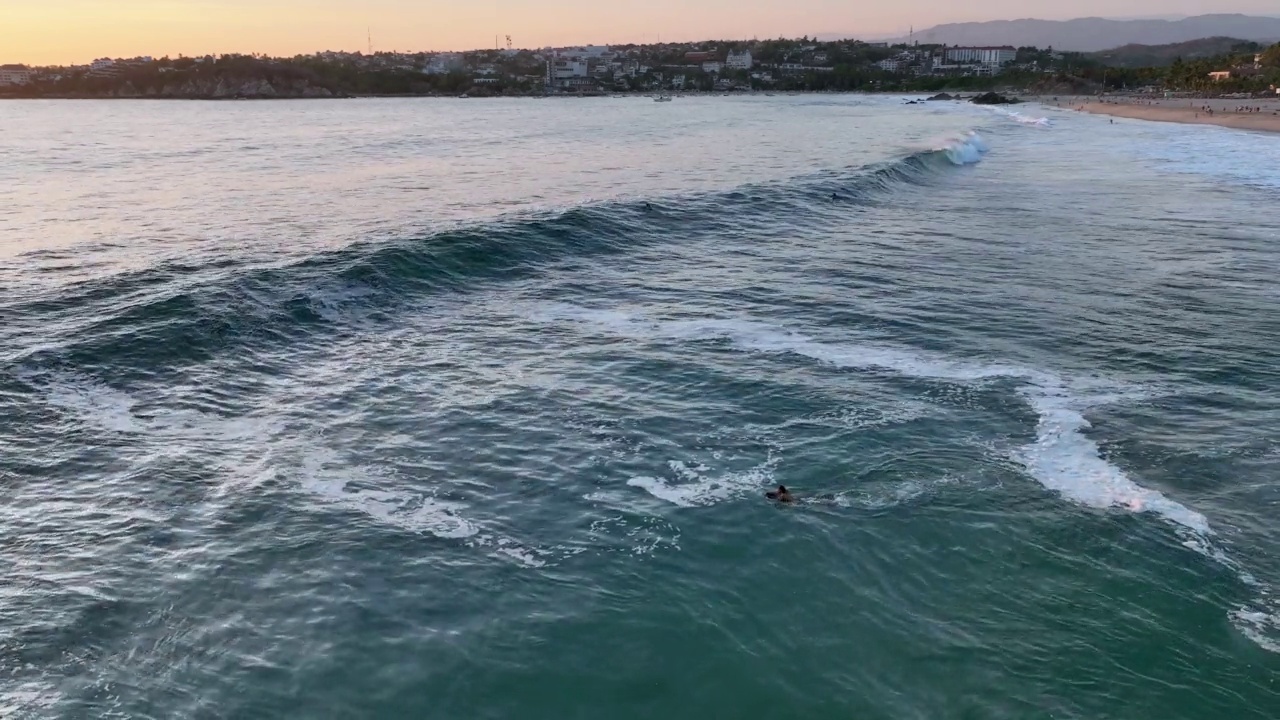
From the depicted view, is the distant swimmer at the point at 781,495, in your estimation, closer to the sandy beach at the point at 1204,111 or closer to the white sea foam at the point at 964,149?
the white sea foam at the point at 964,149

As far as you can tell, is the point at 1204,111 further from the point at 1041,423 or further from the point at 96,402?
the point at 96,402

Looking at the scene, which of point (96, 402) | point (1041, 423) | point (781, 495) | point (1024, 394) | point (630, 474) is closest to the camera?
point (781, 495)

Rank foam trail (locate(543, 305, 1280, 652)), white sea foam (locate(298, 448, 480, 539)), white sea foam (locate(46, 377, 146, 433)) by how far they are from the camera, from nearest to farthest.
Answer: foam trail (locate(543, 305, 1280, 652)) → white sea foam (locate(298, 448, 480, 539)) → white sea foam (locate(46, 377, 146, 433))

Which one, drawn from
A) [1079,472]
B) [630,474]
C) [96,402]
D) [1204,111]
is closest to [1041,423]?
[1079,472]

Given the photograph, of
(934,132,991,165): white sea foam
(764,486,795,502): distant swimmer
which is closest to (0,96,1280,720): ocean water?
(764,486,795,502): distant swimmer

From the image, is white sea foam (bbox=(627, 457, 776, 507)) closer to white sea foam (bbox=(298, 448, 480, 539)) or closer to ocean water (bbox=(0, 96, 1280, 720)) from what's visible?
ocean water (bbox=(0, 96, 1280, 720))

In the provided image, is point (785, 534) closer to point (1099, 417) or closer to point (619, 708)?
point (619, 708)
